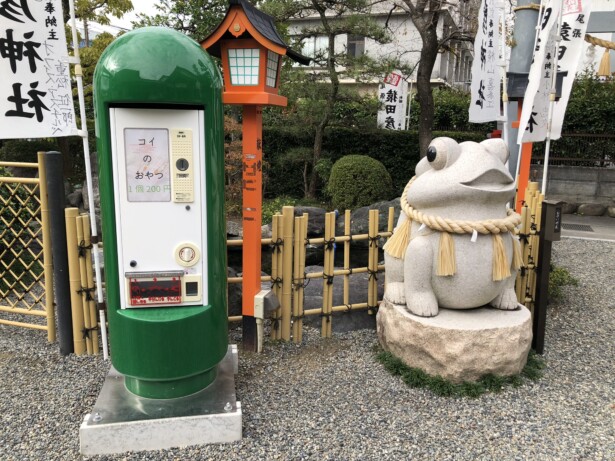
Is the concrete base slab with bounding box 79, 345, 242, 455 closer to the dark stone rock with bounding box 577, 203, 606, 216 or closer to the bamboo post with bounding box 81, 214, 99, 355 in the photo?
the bamboo post with bounding box 81, 214, 99, 355

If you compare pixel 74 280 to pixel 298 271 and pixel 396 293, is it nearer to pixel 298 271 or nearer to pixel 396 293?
pixel 298 271

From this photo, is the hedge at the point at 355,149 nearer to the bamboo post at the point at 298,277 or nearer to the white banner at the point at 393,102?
the white banner at the point at 393,102

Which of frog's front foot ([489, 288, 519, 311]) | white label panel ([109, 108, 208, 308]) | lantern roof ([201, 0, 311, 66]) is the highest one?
lantern roof ([201, 0, 311, 66])

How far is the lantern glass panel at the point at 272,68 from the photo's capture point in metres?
3.75

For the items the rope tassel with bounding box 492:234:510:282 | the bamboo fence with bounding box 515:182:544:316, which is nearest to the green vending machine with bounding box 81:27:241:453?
the rope tassel with bounding box 492:234:510:282

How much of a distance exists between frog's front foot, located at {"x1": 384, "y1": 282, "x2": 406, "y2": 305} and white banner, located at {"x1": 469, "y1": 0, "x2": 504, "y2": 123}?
242 centimetres

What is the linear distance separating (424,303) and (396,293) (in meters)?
0.29

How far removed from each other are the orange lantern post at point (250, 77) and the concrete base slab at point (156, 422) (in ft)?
3.88

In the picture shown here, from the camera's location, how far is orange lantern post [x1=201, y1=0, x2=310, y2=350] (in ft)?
11.8

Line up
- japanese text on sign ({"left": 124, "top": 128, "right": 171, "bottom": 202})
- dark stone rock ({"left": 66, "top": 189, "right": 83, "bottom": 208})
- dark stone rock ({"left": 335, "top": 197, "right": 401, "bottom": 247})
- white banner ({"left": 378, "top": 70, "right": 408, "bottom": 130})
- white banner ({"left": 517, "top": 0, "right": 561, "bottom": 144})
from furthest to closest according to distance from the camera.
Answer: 1. dark stone rock ({"left": 66, "top": 189, "right": 83, "bottom": 208})
2. white banner ({"left": 378, "top": 70, "right": 408, "bottom": 130})
3. dark stone rock ({"left": 335, "top": 197, "right": 401, "bottom": 247})
4. white banner ({"left": 517, "top": 0, "right": 561, "bottom": 144})
5. japanese text on sign ({"left": 124, "top": 128, "right": 171, "bottom": 202})

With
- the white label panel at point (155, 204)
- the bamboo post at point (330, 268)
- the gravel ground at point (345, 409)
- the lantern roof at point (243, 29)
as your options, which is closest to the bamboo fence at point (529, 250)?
the gravel ground at point (345, 409)

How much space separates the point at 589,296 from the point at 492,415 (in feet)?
11.0

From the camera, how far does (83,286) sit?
396cm

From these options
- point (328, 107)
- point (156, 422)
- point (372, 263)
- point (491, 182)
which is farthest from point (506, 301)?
point (328, 107)
